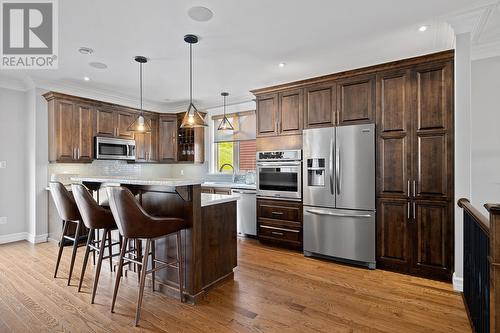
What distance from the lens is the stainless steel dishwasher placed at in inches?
185

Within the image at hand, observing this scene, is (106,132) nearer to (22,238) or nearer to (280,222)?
(22,238)

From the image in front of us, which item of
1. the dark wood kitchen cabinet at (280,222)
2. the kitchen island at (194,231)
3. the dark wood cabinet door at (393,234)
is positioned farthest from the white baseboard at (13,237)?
the dark wood cabinet door at (393,234)

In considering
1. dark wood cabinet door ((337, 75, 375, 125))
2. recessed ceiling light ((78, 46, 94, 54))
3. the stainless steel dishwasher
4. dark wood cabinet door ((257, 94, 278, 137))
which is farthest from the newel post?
recessed ceiling light ((78, 46, 94, 54))

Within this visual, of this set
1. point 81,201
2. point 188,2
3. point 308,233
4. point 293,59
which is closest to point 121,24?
point 188,2

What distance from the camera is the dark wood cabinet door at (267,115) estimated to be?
434 centimetres

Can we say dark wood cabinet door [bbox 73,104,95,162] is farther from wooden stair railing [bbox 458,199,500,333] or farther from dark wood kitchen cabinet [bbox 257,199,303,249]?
wooden stair railing [bbox 458,199,500,333]

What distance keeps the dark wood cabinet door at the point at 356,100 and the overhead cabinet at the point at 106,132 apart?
3.16 m

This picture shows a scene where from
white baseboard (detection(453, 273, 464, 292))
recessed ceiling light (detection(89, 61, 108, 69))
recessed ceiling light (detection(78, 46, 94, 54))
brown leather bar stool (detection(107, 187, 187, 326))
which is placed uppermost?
recessed ceiling light (detection(89, 61, 108, 69))

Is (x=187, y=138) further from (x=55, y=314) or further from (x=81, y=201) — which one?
(x=55, y=314)

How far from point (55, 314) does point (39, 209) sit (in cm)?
284

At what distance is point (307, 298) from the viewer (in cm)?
264

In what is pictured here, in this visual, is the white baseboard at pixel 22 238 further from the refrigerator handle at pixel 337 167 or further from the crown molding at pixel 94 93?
the refrigerator handle at pixel 337 167

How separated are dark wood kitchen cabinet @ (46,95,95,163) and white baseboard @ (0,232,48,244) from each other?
126 cm

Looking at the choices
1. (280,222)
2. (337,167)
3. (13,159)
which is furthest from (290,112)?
(13,159)
